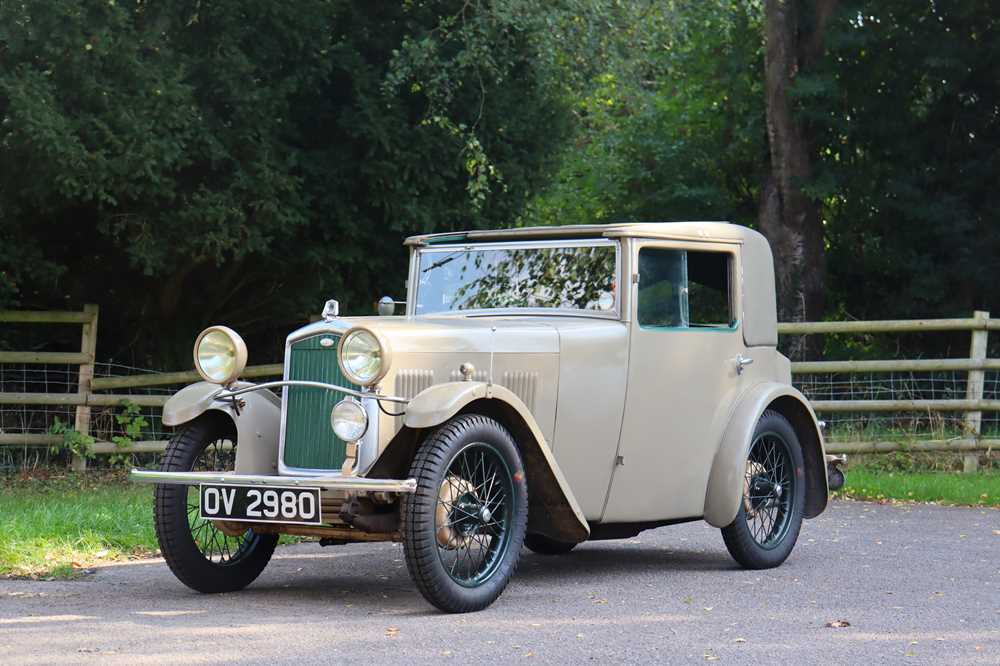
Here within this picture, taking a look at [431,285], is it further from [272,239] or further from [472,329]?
[272,239]

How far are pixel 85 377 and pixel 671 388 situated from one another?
24.3 feet

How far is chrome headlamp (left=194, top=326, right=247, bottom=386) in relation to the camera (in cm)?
700

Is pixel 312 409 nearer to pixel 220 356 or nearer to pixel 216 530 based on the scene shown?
pixel 220 356

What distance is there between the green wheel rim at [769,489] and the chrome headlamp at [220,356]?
3.10 m

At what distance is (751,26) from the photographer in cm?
2056

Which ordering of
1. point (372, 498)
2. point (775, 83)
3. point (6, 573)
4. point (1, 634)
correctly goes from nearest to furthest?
point (1, 634)
point (372, 498)
point (6, 573)
point (775, 83)

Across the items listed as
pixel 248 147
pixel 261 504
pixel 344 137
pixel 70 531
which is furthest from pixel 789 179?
pixel 261 504

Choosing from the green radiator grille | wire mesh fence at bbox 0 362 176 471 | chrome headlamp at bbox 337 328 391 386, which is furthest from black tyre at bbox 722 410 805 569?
wire mesh fence at bbox 0 362 176 471

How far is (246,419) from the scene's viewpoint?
23.0 ft

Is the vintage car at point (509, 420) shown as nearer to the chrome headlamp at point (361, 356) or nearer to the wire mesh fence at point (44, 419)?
the chrome headlamp at point (361, 356)

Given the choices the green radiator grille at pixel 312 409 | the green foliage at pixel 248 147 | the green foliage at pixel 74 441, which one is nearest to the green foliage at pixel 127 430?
the green foliage at pixel 74 441

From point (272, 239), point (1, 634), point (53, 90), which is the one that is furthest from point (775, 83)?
point (1, 634)

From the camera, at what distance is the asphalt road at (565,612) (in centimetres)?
553

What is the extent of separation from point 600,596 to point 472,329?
1491mm
